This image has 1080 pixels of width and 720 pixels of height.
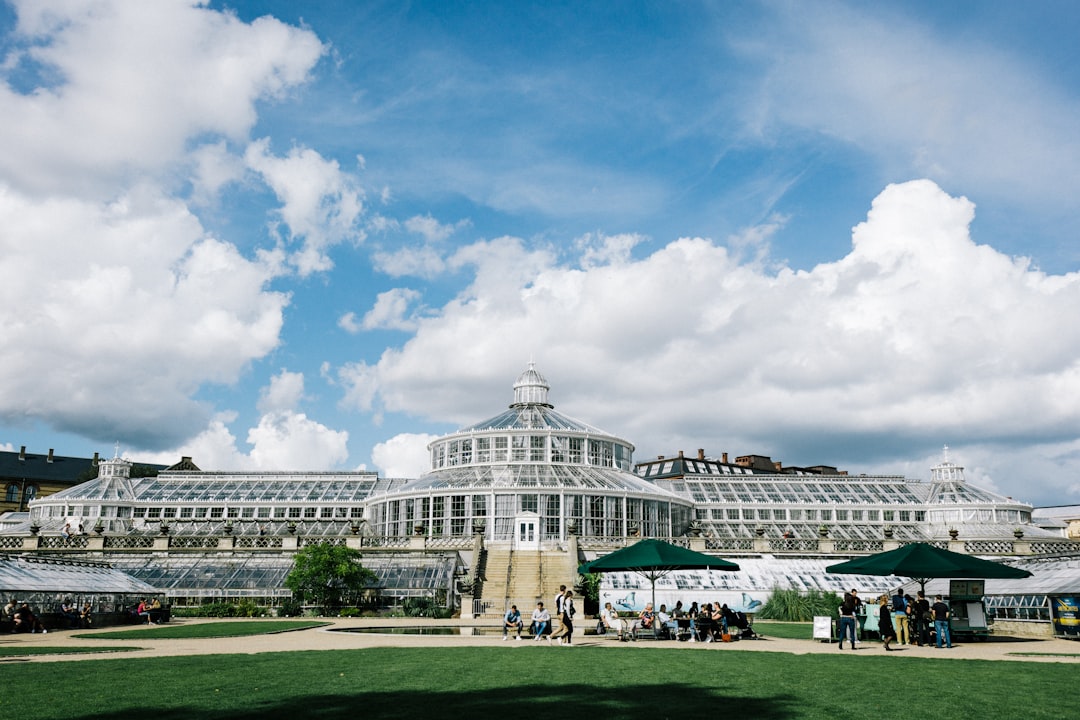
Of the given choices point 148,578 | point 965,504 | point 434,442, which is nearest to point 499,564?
point 148,578

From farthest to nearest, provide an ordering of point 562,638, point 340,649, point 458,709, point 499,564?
point 499,564 → point 562,638 → point 340,649 → point 458,709

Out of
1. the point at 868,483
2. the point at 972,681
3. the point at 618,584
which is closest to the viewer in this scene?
the point at 972,681

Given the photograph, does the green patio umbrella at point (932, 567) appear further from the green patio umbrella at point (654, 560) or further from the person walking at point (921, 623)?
the green patio umbrella at point (654, 560)

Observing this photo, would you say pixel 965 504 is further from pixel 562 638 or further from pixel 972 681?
pixel 972 681

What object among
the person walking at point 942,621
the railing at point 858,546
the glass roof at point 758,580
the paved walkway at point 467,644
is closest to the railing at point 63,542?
the paved walkway at point 467,644

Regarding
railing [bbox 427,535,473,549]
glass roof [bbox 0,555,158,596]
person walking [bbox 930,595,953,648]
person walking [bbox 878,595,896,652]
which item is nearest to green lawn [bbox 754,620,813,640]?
person walking [bbox 878,595,896,652]

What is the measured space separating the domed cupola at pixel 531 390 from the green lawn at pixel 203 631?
37.2m

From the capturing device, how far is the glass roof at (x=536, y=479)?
54.7 metres

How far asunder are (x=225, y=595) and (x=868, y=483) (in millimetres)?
50968

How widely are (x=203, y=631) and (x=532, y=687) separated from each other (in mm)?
18705

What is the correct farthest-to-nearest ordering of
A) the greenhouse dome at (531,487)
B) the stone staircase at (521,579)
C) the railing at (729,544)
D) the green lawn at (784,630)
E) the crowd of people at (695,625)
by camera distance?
the greenhouse dome at (531,487) → the railing at (729,544) → the stone staircase at (521,579) → the green lawn at (784,630) → the crowd of people at (695,625)

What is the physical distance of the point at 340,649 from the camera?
21.3 metres

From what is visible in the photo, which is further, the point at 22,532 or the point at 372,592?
A: the point at 22,532

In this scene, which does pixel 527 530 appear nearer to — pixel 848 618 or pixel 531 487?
pixel 531 487
